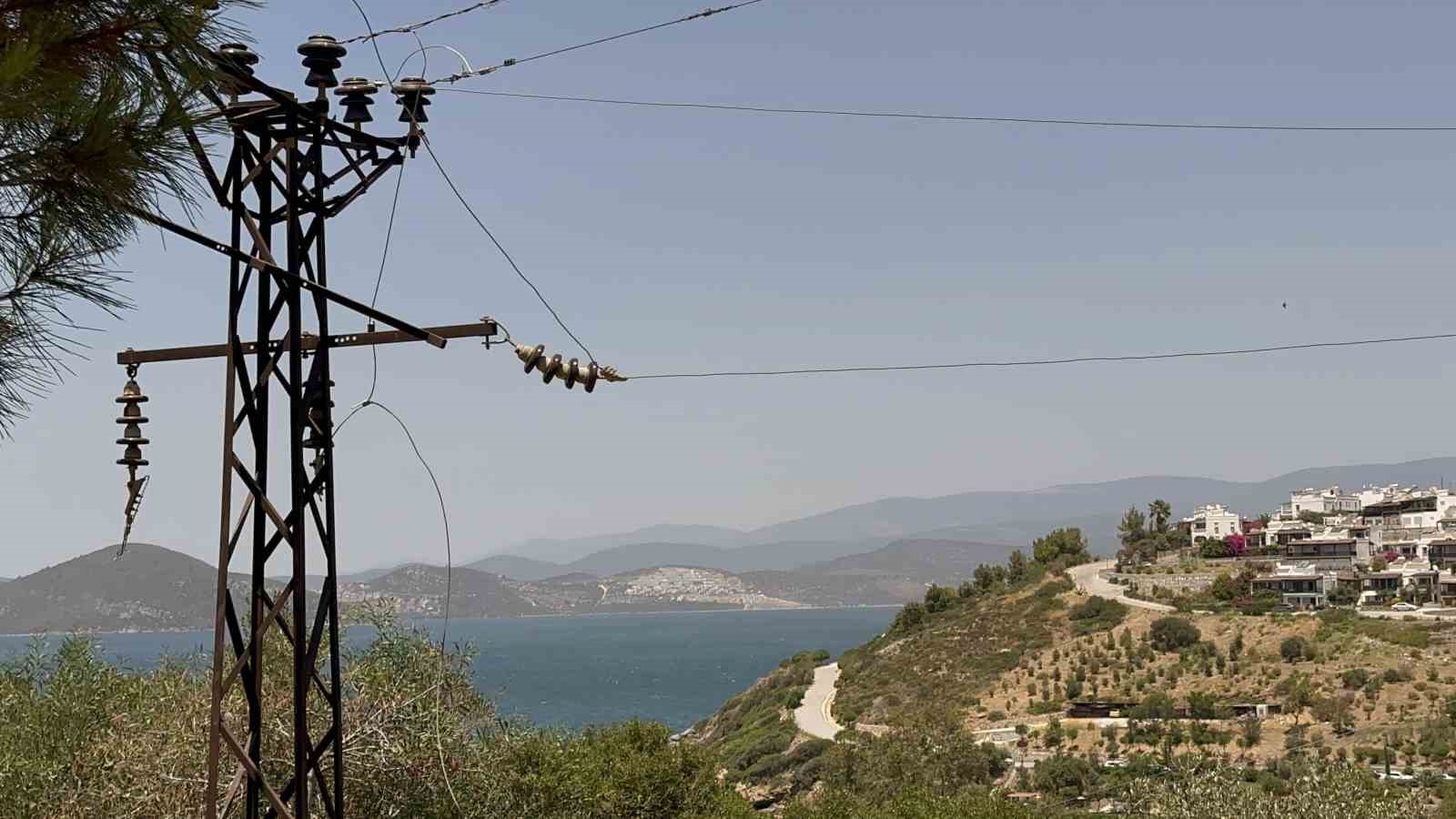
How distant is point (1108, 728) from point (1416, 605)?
2404cm

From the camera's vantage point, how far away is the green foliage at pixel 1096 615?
5616 cm

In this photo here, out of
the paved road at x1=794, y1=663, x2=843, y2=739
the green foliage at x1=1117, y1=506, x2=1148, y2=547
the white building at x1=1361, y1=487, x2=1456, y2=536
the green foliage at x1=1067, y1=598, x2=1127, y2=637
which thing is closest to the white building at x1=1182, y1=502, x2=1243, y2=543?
the green foliage at x1=1117, y1=506, x2=1148, y2=547

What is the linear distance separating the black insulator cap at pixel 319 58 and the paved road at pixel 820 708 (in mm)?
Answer: 42291

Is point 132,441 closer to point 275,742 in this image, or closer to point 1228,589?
point 275,742

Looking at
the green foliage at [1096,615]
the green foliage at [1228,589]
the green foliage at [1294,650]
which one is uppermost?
the green foliage at [1228,589]

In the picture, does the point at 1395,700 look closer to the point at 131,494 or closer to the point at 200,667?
the point at 200,667

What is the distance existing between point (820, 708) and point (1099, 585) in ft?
62.0

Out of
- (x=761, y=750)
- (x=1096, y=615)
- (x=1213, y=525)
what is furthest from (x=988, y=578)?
(x=761, y=750)

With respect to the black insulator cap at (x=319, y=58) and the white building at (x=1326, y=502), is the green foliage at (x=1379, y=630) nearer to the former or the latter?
the black insulator cap at (x=319, y=58)

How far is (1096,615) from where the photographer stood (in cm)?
5794

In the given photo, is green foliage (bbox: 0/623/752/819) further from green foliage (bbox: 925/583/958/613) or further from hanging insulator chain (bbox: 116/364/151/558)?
green foliage (bbox: 925/583/958/613)

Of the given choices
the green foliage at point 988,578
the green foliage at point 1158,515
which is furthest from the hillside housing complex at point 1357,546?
the green foliage at point 988,578

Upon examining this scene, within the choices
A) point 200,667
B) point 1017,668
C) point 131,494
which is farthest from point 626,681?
point 131,494

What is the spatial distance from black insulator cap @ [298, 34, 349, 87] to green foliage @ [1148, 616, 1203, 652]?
49130 millimetres
